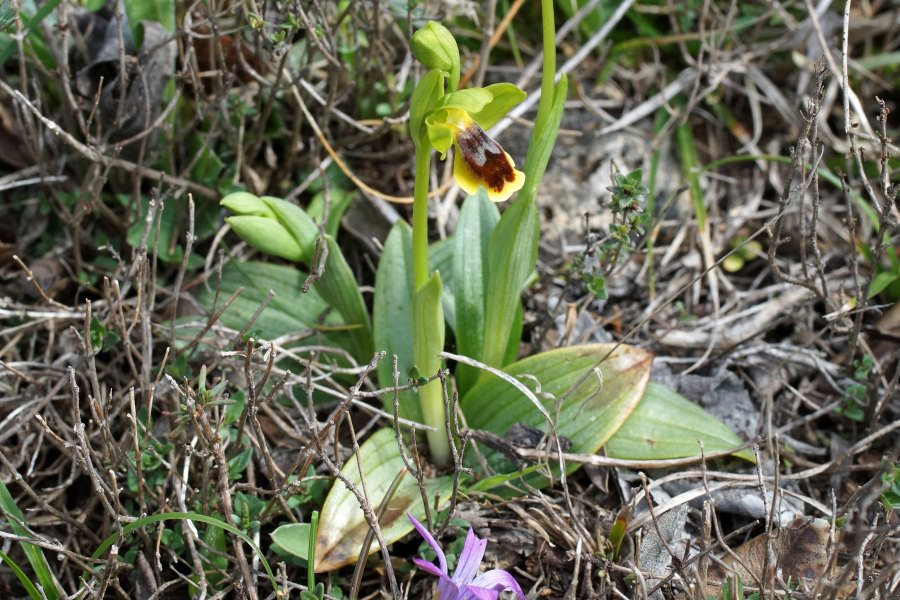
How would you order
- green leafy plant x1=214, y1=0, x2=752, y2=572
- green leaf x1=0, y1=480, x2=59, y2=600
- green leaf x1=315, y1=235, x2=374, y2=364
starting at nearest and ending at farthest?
1. green leafy plant x1=214, y1=0, x2=752, y2=572
2. green leaf x1=0, y1=480, x2=59, y2=600
3. green leaf x1=315, y1=235, x2=374, y2=364

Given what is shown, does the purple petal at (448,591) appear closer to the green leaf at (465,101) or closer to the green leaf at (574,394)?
the green leaf at (574,394)

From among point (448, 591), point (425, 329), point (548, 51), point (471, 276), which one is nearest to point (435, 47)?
point (548, 51)

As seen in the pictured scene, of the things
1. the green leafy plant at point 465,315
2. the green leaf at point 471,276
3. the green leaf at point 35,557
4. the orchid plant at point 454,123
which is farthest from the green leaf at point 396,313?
the green leaf at point 35,557

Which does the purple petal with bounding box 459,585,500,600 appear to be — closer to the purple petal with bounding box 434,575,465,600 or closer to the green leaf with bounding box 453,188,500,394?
the purple petal with bounding box 434,575,465,600

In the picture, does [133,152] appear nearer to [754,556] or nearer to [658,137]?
[658,137]

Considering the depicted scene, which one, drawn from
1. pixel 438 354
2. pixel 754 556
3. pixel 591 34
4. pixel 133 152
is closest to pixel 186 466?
pixel 438 354

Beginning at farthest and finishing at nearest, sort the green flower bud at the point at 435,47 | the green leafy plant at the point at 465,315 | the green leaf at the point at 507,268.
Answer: the green leaf at the point at 507,268
the green leafy plant at the point at 465,315
the green flower bud at the point at 435,47

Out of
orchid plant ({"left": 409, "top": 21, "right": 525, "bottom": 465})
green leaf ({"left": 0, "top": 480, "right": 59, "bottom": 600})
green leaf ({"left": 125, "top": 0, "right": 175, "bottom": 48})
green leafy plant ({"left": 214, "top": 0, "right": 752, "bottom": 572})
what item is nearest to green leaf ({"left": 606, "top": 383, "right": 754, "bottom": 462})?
green leafy plant ({"left": 214, "top": 0, "right": 752, "bottom": 572})
